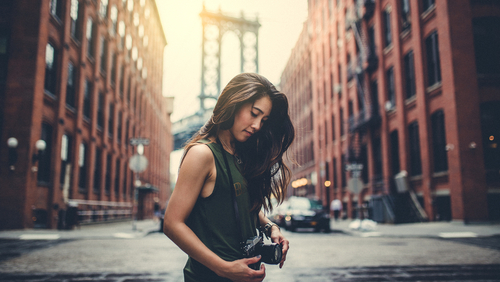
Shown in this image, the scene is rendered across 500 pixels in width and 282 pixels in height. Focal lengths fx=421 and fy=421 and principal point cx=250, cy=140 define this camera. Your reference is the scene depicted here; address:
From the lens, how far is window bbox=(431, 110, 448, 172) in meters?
19.5

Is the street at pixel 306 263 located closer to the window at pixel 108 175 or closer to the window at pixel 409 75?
the window at pixel 409 75

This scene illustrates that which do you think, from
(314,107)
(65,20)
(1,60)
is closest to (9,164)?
(1,60)

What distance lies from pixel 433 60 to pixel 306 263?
16183mm

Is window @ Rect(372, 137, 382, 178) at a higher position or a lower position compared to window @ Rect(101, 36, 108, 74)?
lower

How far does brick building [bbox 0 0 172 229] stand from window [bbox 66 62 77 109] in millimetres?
52

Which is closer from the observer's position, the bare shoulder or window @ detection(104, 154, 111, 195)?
the bare shoulder

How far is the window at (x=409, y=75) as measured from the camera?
2266 centimetres

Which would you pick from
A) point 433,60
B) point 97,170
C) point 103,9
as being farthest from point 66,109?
point 433,60

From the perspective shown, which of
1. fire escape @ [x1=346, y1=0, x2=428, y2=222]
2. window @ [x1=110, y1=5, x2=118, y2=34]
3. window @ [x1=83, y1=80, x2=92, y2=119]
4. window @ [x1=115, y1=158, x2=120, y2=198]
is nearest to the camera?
window @ [x1=83, y1=80, x2=92, y2=119]

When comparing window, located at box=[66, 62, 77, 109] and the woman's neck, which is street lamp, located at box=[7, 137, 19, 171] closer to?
window, located at box=[66, 62, 77, 109]

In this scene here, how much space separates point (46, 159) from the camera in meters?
18.4

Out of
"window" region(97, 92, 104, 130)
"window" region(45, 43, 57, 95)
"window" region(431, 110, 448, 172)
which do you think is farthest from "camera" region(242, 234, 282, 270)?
"window" region(97, 92, 104, 130)

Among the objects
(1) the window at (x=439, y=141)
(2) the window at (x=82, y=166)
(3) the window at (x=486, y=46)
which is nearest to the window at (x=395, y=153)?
(1) the window at (x=439, y=141)

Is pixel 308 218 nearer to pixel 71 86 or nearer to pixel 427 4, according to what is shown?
pixel 427 4
